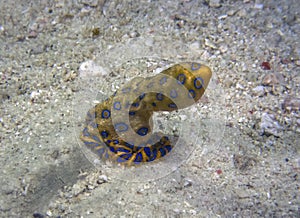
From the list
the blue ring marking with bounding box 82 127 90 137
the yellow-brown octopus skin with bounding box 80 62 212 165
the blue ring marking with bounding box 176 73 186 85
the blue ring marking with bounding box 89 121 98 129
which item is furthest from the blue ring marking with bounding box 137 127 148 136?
the blue ring marking with bounding box 176 73 186 85

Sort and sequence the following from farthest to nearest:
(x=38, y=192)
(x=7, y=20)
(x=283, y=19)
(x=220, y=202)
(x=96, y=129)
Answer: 1. (x=7, y=20)
2. (x=283, y=19)
3. (x=96, y=129)
4. (x=38, y=192)
5. (x=220, y=202)

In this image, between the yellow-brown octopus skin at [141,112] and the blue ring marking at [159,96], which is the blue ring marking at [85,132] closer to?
the yellow-brown octopus skin at [141,112]

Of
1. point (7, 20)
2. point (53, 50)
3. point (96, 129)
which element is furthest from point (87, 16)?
point (96, 129)

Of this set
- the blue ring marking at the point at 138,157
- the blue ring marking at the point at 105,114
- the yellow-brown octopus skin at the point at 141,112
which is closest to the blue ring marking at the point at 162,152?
the yellow-brown octopus skin at the point at 141,112

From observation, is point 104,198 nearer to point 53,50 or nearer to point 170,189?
point 170,189

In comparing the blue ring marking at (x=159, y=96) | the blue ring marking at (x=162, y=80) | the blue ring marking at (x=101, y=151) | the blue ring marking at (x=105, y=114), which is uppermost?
the blue ring marking at (x=162, y=80)

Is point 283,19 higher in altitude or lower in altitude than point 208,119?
higher

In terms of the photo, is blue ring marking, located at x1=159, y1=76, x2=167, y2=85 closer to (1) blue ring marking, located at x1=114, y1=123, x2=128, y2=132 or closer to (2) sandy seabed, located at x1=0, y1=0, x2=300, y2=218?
(1) blue ring marking, located at x1=114, y1=123, x2=128, y2=132
